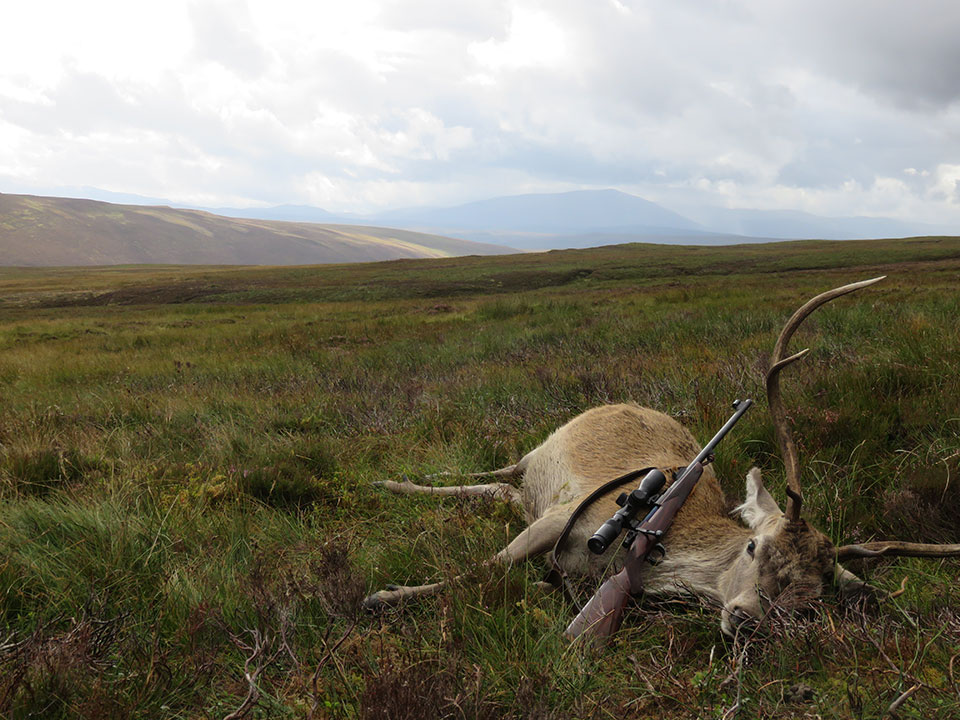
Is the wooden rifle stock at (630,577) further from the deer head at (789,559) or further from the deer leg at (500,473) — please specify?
the deer leg at (500,473)

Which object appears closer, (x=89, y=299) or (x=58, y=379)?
(x=58, y=379)

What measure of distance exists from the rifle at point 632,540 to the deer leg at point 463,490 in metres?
1.08

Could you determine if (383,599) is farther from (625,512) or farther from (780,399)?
(780,399)

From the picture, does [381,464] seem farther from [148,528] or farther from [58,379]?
[58,379]

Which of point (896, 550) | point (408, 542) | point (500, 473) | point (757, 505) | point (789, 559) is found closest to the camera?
point (896, 550)

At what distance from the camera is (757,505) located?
2.62 metres

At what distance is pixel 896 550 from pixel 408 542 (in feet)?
7.10

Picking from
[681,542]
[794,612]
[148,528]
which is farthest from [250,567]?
[794,612]

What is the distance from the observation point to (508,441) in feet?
15.1

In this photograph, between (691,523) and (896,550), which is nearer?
(896,550)

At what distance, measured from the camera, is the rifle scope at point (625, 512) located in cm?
231

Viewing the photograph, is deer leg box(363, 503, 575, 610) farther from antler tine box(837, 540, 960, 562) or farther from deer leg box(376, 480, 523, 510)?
antler tine box(837, 540, 960, 562)

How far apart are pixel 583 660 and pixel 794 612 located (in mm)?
852

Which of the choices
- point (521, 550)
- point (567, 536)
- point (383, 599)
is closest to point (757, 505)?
point (567, 536)
